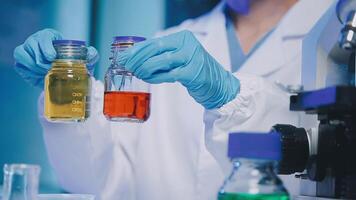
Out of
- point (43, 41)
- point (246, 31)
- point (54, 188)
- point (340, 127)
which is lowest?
point (54, 188)

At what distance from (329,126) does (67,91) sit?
17.2 inches

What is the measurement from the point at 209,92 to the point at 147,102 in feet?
0.53

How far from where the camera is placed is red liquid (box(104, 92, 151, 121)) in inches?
38.4

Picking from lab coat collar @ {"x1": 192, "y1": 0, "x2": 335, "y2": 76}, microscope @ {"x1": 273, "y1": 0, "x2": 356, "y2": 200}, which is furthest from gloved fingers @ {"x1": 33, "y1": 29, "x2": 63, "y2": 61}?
lab coat collar @ {"x1": 192, "y1": 0, "x2": 335, "y2": 76}

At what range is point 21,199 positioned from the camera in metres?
0.85

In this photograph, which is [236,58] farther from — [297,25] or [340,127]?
[340,127]

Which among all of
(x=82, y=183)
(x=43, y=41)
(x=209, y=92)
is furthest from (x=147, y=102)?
(x=82, y=183)

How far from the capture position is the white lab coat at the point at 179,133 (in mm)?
1308

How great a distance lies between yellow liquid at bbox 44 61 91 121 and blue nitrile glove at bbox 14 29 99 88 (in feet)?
0.33

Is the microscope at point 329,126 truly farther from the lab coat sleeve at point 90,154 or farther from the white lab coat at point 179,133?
the lab coat sleeve at point 90,154

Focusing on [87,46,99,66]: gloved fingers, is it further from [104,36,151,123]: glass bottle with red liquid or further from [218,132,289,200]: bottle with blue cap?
[218,132,289,200]: bottle with blue cap

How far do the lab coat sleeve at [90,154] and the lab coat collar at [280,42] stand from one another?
16.0 inches

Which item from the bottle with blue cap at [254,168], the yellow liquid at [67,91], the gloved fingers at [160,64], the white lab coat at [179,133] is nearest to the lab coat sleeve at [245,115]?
the white lab coat at [179,133]

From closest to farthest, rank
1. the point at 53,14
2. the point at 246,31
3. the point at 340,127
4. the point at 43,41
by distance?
the point at 340,127 → the point at 43,41 → the point at 246,31 → the point at 53,14
